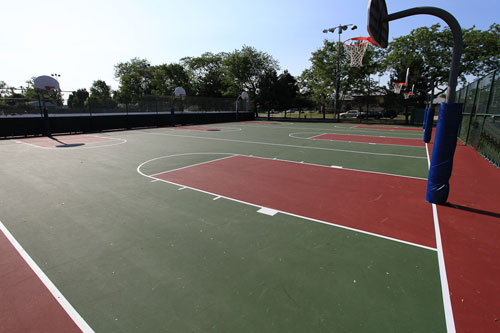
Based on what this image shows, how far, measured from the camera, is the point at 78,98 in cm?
1992

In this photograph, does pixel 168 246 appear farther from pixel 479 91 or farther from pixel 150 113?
pixel 150 113

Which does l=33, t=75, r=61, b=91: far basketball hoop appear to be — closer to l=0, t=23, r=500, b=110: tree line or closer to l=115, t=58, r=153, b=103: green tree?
l=0, t=23, r=500, b=110: tree line

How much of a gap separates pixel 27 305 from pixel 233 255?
2.38 meters

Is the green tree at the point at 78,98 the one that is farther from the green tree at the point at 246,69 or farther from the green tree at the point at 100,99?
the green tree at the point at 246,69

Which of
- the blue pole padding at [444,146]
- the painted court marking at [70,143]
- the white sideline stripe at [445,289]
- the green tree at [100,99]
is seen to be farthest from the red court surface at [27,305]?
the green tree at [100,99]

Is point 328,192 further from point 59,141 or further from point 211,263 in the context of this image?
point 59,141

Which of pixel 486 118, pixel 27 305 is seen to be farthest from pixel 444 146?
pixel 486 118

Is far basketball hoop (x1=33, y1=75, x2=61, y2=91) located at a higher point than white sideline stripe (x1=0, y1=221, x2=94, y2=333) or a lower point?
higher

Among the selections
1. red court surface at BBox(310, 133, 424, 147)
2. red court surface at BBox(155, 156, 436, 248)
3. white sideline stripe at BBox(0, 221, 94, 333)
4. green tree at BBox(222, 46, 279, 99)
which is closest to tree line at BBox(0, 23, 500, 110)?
green tree at BBox(222, 46, 279, 99)

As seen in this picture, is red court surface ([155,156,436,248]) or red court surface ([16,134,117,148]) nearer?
red court surface ([155,156,436,248])

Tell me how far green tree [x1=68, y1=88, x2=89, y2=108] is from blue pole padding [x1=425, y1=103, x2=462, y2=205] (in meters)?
22.2

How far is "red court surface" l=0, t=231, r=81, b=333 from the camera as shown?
8.26 ft

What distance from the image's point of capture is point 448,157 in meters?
5.13

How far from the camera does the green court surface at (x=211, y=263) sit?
2627 millimetres
